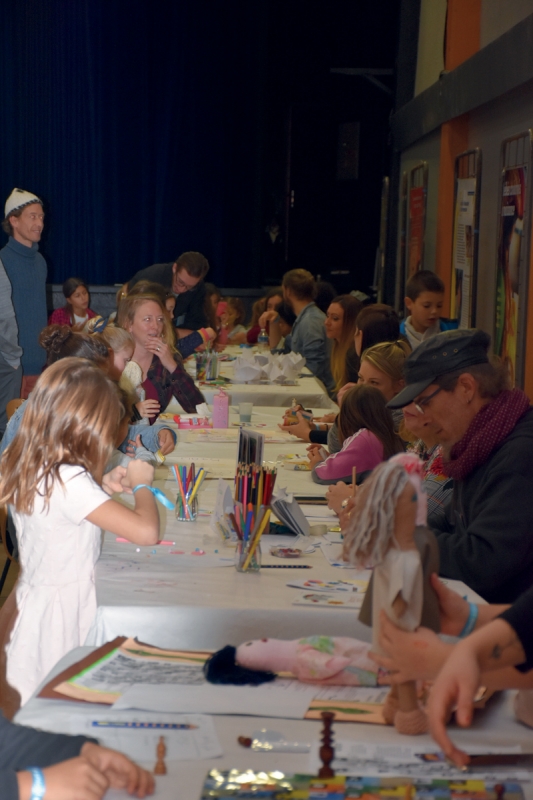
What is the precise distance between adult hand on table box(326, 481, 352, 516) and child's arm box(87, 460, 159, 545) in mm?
757

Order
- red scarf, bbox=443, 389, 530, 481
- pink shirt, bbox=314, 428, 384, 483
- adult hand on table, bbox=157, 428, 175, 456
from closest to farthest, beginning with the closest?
red scarf, bbox=443, 389, 530, 481, pink shirt, bbox=314, 428, 384, 483, adult hand on table, bbox=157, 428, 175, 456

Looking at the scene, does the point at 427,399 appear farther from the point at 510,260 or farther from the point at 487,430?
the point at 510,260

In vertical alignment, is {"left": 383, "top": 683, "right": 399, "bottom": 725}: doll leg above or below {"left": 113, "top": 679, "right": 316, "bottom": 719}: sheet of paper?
above

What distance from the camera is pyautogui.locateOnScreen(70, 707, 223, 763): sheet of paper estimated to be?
4.51ft

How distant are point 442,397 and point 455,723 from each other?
1.08m

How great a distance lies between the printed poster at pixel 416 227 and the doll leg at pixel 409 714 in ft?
22.3

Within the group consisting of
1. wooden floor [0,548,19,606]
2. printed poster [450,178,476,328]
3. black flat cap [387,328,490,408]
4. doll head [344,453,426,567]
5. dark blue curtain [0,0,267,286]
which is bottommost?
wooden floor [0,548,19,606]

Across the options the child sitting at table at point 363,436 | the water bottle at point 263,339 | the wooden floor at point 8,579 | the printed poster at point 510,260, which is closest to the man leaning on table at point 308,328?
the water bottle at point 263,339

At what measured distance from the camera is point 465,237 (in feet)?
20.5

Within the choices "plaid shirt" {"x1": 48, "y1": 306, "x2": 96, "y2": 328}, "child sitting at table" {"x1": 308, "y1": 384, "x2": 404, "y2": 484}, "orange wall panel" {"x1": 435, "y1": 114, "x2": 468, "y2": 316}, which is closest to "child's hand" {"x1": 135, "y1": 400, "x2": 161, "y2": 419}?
"child sitting at table" {"x1": 308, "y1": 384, "x2": 404, "y2": 484}

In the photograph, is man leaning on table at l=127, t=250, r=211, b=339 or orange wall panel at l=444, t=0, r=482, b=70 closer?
orange wall panel at l=444, t=0, r=482, b=70

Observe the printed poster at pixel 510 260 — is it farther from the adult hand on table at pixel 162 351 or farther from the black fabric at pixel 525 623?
the black fabric at pixel 525 623

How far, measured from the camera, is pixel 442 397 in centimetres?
240

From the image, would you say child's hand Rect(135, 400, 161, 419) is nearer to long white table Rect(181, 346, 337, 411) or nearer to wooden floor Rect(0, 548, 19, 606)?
wooden floor Rect(0, 548, 19, 606)
